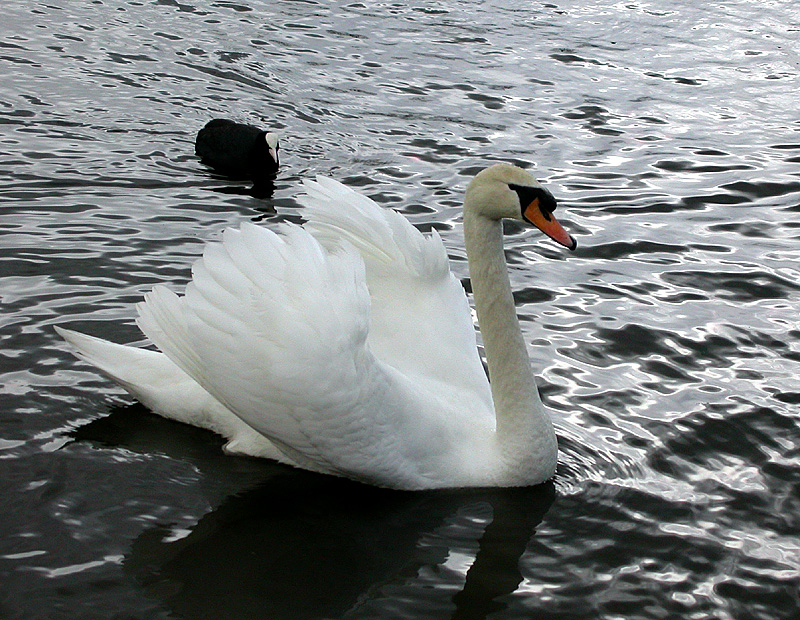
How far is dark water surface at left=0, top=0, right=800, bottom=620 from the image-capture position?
16.4ft

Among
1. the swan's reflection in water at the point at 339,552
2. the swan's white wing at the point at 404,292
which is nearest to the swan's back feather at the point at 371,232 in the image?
the swan's white wing at the point at 404,292

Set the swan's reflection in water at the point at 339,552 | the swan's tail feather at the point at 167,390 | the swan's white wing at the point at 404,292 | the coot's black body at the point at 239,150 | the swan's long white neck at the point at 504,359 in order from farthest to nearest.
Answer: the coot's black body at the point at 239,150
the swan's white wing at the point at 404,292
the swan's tail feather at the point at 167,390
the swan's long white neck at the point at 504,359
the swan's reflection in water at the point at 339,552

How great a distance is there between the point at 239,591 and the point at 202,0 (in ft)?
38.4

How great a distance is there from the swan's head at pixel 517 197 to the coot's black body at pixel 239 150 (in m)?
4.61

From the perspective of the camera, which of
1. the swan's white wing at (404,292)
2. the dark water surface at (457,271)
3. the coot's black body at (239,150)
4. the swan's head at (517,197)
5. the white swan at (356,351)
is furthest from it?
the coot's black body at (239,150)

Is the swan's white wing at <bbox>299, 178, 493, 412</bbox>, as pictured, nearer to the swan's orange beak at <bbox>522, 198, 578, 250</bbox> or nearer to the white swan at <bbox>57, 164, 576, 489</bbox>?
the white swan at <bbox>57, 164, 576, 489</bbox>

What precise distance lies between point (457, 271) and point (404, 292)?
2066 mm

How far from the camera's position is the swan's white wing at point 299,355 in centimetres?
505

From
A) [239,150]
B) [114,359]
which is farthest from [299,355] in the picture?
[239,150]

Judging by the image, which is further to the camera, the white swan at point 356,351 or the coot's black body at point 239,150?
the coot's black body at point 239,150

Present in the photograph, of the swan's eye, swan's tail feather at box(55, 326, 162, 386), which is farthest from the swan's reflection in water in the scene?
the swan's eye

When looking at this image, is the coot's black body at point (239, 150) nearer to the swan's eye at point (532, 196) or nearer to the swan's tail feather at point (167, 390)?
the swan's tail feather at point (167, 390)

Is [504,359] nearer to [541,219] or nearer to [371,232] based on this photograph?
[541,219]

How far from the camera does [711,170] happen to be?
416 inches
